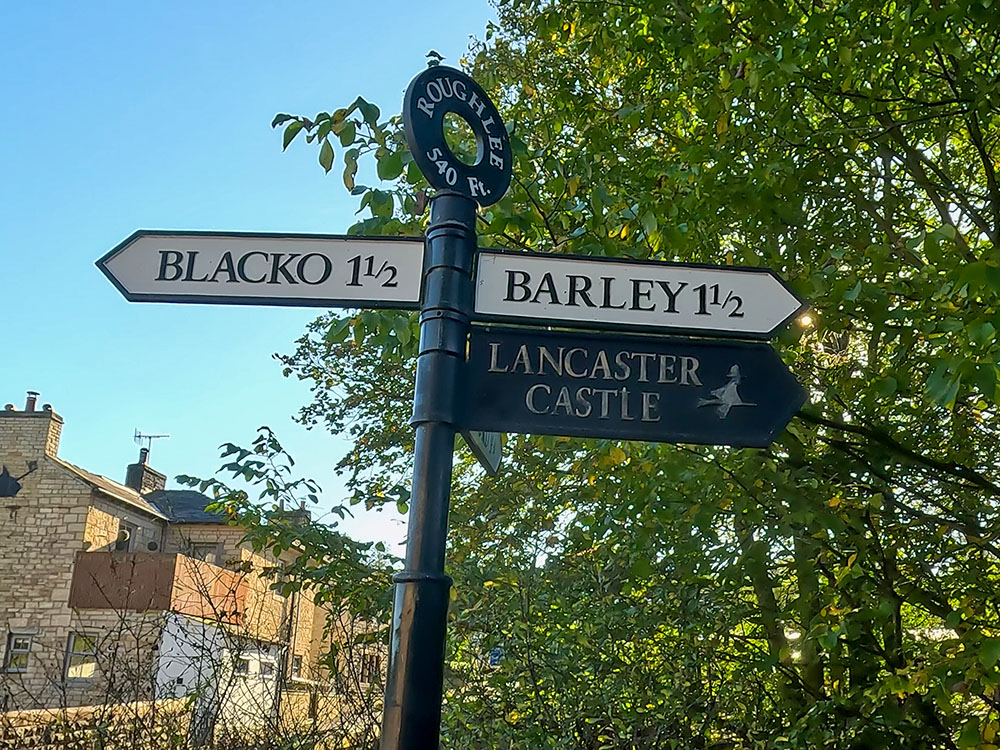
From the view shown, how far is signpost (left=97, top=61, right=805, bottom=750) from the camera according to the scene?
1.97m

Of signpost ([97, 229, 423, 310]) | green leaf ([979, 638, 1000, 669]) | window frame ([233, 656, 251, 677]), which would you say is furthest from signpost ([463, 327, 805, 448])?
window frame ([233, 656, 251, 677])

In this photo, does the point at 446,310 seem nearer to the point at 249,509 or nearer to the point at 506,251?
the point at 506,251

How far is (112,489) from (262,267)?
24832 millimetres

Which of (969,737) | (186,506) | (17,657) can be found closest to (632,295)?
(969,737)

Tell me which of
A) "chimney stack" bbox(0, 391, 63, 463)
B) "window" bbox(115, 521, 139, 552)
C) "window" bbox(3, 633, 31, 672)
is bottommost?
"window" bbox(3, 633, 31, 672)

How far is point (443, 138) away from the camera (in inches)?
83.3

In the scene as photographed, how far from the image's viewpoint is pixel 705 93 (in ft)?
17.8

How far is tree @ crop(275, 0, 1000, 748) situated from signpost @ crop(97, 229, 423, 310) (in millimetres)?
1119

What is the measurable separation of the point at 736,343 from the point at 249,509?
349cm

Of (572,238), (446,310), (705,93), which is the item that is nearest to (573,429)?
(446,310)

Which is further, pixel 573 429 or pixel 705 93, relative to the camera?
pixel 705 93

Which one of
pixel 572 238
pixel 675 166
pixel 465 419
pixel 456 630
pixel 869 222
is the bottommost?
pixel 456 630

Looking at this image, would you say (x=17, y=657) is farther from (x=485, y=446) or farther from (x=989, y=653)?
(x=989, y=653)

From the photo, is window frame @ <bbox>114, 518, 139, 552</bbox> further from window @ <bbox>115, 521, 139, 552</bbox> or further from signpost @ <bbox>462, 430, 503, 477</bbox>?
signpost @ <bbox>462, 430, 503, 477</bbox>
